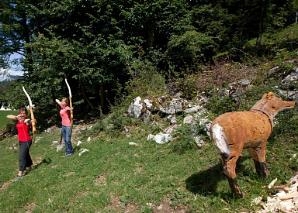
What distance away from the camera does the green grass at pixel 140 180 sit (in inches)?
342

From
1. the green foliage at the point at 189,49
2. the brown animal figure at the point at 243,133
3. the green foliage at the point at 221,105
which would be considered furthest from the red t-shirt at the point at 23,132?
the green foliage at the point at 189,49

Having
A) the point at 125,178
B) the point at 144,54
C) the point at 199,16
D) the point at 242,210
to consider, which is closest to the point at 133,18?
the point at 144,54

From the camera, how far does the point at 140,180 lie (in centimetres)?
1024

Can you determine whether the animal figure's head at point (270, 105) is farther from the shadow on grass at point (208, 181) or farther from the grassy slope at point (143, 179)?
the shadow on grass at point (208, 181)

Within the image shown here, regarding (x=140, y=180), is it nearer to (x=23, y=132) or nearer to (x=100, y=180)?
(x=100, y=180)

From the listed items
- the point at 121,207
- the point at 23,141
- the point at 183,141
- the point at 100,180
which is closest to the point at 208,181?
the point at 121,207

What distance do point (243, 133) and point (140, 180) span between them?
3347mm

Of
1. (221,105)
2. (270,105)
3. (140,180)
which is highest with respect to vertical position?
(270,105)

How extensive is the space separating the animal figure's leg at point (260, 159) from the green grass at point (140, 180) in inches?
6.4

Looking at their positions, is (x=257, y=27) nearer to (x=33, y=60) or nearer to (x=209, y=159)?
(x=33, y=60)

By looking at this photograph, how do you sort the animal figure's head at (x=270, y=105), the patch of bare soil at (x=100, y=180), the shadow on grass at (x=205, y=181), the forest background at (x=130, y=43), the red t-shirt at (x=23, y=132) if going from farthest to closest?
1. the forest background at (x=130, y=43)
2. the red t-shirt at (x=23, y=132)
3. the patch of bare soil at (x=100, y=180)
4. the shadow on grass at (x=205, y=181)
5. the animal figure's head at (x=270, y=105)

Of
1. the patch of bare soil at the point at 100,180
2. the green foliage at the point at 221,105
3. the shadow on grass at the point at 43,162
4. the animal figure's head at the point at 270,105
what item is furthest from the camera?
the shadow on grass at the point at 43,162

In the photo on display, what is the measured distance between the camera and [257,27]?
22.6 m

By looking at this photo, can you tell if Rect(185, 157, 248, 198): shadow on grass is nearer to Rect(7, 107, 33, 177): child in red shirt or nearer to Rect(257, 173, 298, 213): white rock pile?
Rect(257, 173, 298, 213): white rock pile
